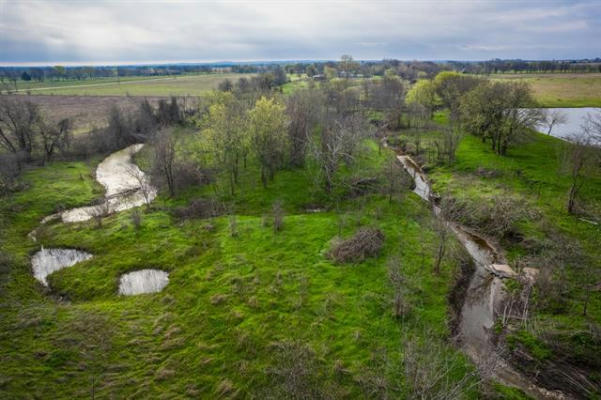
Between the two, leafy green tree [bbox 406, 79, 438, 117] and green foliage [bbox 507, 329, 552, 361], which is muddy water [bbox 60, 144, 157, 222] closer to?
green foliage [bbox 507, 329, 552, 361]

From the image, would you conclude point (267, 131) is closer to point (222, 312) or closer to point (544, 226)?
point (222, 312)

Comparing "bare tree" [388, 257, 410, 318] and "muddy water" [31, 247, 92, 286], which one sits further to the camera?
"muddy water" [31, 247, 92, 286]

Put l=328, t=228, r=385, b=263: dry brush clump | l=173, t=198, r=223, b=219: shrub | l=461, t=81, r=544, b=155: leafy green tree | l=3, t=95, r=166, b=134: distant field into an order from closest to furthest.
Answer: l=328, t=228, r=385, b=263: dry brush clump, l=173, t=198, r=223, b=219: shrub, l=461, t=81, r=544, b=155: leafy green tree, l=3, t=95, r=166, b=134: distant field

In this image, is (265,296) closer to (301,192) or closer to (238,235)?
(238,235)

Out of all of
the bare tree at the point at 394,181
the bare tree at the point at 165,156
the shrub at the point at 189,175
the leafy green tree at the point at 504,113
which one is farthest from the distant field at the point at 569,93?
the bare tree at the point at 165,156

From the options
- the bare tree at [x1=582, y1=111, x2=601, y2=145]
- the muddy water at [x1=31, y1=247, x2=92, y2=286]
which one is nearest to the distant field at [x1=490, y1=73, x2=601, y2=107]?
the bare tree at [x1=582, y1=111, x2=601, y2=145]

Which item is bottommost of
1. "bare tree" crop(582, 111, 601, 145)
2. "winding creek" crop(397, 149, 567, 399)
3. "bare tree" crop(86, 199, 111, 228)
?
"winding creek" crop(397, 149, 567, 399)

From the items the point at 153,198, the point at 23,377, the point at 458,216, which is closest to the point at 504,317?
the point at 458,216

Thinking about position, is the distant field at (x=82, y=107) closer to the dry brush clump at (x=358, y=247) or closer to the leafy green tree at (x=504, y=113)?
the dry brush clump at (x=358, y=247)
